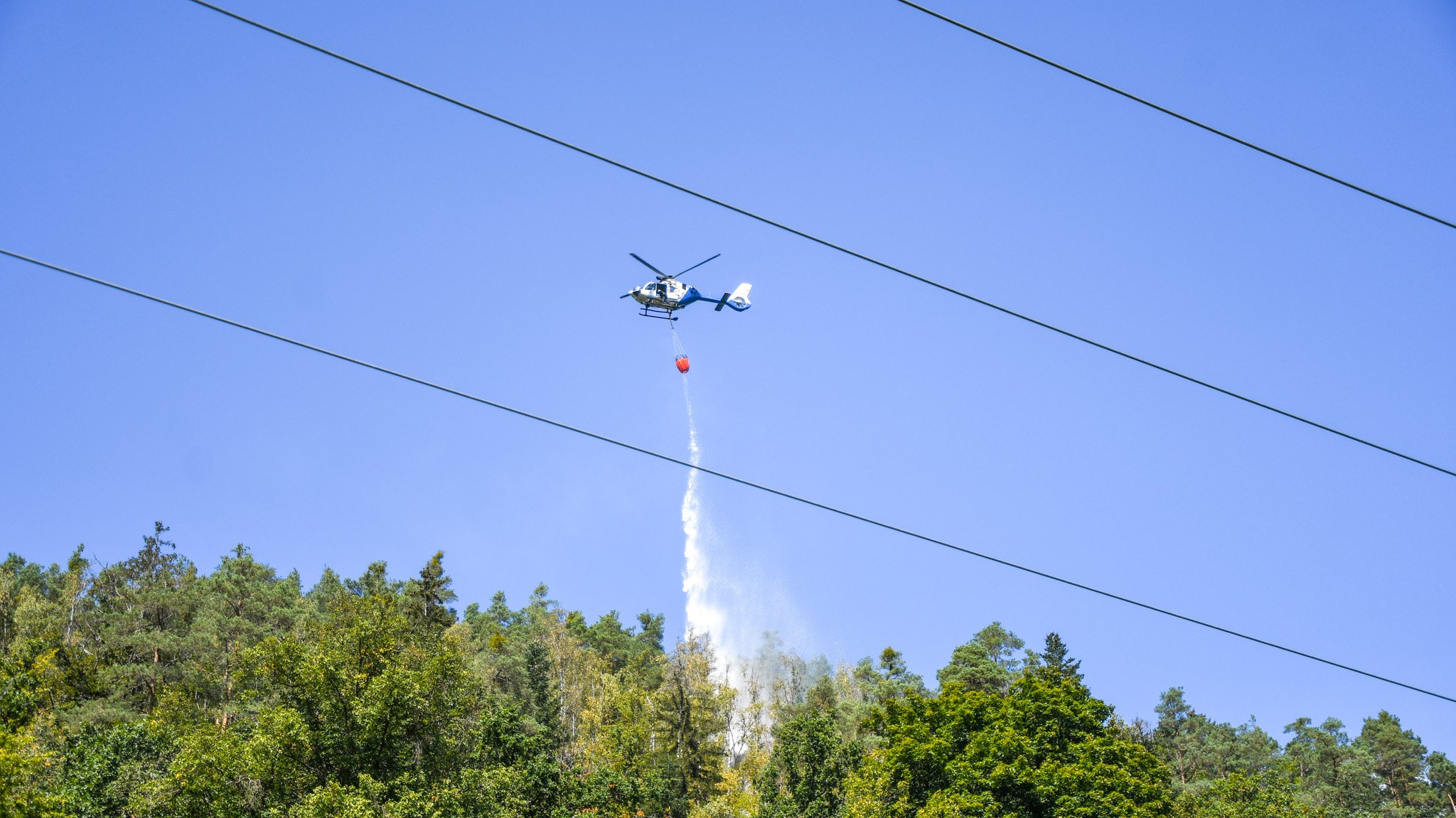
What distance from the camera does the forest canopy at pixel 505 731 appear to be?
35.4 metres

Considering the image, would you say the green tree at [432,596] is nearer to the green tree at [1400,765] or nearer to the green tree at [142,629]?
the green tree at [142,629]

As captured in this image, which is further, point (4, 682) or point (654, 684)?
point (654, 684)

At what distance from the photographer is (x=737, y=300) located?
58781mm

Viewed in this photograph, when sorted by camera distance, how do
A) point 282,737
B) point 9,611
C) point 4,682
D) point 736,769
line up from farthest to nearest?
point 9,611
point 736,769
point 4,682
point 282,737

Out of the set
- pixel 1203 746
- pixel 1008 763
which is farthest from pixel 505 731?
pixel 1203 746

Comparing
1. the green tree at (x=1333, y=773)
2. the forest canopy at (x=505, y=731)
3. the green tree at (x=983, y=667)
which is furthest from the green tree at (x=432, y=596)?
the green tree at (x=1333, y=773)

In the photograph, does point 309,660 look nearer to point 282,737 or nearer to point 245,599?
point 282,737

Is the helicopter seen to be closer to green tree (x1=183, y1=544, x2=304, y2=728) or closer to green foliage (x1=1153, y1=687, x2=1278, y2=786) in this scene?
green tree (x1=183, y1=544, x2=304, y2=728)

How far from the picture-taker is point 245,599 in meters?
77.8

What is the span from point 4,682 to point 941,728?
34836mm

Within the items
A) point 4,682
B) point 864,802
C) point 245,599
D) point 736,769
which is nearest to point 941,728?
point 864,802

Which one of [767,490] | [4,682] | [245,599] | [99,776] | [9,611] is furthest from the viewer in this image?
[245,599]

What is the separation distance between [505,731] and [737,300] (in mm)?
23678

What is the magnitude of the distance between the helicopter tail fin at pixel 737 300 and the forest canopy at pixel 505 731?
19341 mm
